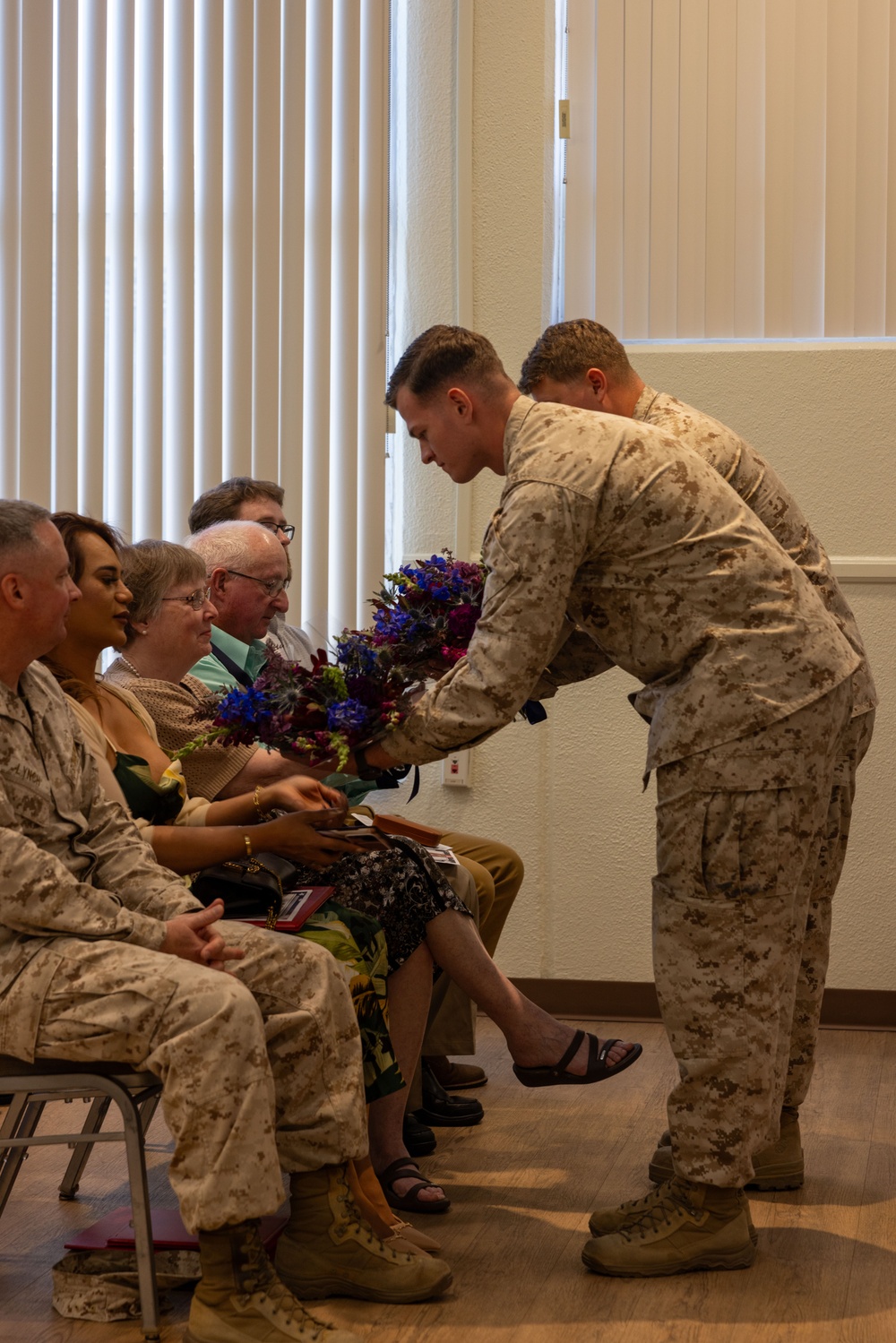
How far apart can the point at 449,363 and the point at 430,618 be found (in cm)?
52

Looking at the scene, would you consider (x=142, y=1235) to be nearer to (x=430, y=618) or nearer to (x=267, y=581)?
(x=430, y=618)

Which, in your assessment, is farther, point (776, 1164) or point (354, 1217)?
point (776, 1164)

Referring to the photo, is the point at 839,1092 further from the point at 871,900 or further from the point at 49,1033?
the point at 49,1033

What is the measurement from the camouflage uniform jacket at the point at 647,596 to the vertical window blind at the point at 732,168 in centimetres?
222

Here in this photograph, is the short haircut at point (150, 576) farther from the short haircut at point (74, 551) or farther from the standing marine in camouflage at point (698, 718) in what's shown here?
the standing marine in camouflage at point (698, 718)

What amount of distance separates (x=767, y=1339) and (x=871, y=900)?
96.1 inches

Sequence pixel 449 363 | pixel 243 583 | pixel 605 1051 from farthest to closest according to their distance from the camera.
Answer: pixel 243 583 < pixel 605 1051 < pixel 449 363

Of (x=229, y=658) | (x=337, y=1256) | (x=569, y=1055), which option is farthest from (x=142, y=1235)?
(x=229, y=658)

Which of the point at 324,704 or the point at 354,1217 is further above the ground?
the point at 324,704

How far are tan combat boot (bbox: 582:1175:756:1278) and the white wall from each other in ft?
6.75

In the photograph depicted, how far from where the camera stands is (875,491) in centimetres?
464

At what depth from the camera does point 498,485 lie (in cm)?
479

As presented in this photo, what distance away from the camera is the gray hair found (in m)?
3.75

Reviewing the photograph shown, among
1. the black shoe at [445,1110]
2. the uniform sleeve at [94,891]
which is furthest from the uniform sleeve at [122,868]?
the black shoe at [445,1110]
